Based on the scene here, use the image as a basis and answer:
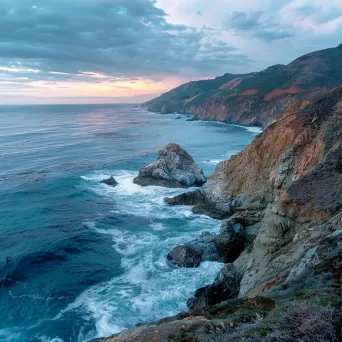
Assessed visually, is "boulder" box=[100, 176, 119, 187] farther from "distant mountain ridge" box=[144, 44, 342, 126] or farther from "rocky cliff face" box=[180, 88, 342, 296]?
"distant mountain ridge" box=[144, 44, 342, 126]

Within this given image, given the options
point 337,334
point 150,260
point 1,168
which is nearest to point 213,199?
point 150,260

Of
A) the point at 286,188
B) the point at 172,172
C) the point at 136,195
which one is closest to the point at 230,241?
the point at 286,188

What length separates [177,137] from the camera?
300 ft

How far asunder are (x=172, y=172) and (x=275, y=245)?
A: 90.0 ft

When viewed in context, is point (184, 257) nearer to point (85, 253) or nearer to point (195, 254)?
point (195, 254)

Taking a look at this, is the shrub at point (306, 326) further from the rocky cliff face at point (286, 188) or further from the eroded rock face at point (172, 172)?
the eroded rock face at point (172, 172)

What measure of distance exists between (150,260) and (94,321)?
698 centimetres

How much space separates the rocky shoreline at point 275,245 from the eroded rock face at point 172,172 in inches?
247

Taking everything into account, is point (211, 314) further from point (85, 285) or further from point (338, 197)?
point (85, 285)

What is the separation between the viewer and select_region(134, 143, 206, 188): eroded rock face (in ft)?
137

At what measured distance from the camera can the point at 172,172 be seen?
42594 millimetres

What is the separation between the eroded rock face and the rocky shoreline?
627 cm

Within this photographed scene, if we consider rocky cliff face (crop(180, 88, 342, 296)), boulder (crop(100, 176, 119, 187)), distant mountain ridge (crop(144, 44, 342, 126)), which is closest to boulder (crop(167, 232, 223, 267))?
rocky cliff face (crop(180, 88, 342, 296))

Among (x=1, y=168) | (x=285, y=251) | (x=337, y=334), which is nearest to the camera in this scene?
(x=337, y=334)
